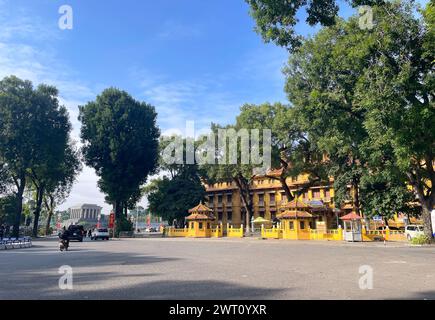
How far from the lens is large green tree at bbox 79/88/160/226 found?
4644 cm

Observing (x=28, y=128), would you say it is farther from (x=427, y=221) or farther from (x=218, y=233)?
(x=427, y=221)

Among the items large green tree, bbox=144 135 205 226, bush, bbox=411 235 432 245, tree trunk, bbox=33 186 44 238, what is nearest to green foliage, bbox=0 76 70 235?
tree trunk, bbox=33 186 44 238

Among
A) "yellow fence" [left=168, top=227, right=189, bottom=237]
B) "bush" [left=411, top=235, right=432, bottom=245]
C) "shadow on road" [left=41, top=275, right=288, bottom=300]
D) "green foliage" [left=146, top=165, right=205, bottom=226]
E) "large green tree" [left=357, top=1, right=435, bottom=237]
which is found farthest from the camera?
"green foliage" [left=146, top=165, right=205, bottom=226]

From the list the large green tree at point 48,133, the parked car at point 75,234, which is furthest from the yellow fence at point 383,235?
the large green tree at point 48,133

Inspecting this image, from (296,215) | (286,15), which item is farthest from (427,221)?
(286,15)

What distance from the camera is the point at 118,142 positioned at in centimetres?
4584

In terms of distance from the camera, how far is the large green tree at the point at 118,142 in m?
46.4

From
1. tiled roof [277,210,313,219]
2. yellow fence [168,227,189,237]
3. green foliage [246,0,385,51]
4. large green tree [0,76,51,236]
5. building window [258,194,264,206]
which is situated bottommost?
yellow fence [168,227,189,237]

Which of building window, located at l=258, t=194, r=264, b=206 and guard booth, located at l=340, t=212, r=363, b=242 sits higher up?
building window, located at l=258, t=194, r=264, b=206

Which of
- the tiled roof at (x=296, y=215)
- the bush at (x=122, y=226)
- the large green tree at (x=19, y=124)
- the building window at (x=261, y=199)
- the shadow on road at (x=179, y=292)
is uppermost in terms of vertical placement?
the large green tree at (x=19, y=124)

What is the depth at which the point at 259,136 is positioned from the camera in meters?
43.7

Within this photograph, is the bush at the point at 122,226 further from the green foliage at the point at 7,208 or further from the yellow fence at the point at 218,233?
the green foliage at the point at 7,208

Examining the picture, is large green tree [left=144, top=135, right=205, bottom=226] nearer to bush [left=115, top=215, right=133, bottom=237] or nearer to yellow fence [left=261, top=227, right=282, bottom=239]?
bush [left=115, top=215, right=133, bottom=237]
